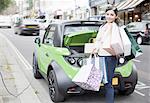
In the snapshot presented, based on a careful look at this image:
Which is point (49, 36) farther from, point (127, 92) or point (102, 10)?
point (102, 10)

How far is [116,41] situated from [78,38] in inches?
66.3

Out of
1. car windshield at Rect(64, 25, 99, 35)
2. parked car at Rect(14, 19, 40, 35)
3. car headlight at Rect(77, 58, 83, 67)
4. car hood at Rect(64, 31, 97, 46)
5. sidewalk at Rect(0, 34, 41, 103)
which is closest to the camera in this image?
car headlight at Rect(77, 58, 83, 67)

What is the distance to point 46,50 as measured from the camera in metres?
7.88

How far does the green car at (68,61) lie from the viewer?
673 cm

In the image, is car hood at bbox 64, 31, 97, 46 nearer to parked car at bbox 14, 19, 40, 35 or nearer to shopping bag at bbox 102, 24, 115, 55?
shopping bag at bbox 102, 24, 115, 55

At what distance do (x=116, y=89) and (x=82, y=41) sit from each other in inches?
48.5

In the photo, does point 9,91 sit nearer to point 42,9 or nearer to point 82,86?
point 82,86

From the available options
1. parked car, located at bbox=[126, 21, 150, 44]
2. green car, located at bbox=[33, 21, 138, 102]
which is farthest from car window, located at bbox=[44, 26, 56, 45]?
parked car, located at bbox=[126, 21, 150, 44]

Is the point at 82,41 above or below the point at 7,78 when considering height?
above

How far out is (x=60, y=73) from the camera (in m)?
6.80

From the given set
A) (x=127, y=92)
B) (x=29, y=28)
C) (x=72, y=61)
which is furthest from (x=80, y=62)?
(x=29, y=28)

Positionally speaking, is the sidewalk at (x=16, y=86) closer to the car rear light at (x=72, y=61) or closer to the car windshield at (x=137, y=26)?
the car rear light at (x=72, y=61)

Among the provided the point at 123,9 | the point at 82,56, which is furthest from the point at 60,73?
the point at 123,9

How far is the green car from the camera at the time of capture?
6.73 meters
